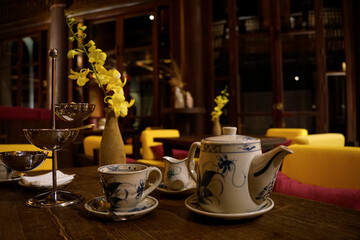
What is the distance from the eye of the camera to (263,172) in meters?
0.59

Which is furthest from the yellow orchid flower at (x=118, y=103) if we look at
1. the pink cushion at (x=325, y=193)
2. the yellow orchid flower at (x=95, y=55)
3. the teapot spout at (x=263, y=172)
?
the pink cushion at (x=325, y=193)

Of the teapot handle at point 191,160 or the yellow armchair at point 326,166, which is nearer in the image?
the teapot handle at point 191,160

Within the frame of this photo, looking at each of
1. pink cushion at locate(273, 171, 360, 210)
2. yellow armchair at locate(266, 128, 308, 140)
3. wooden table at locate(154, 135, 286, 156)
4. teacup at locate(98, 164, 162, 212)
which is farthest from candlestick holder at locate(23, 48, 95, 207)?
yellow armchair at locate(266, 128, 308, 140)

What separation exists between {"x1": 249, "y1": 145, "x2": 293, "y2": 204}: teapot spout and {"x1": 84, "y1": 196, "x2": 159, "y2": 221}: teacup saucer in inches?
8.9

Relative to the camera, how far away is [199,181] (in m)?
0.64

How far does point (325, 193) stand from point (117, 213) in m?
0.84

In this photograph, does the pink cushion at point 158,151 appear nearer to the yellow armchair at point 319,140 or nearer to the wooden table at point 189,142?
the wooden table at point 189,142

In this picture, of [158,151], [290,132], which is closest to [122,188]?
[158,151]

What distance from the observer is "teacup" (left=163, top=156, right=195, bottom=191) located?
0.83 m

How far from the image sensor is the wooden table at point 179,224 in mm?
538

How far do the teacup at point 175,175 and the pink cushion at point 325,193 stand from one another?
57 centimetres

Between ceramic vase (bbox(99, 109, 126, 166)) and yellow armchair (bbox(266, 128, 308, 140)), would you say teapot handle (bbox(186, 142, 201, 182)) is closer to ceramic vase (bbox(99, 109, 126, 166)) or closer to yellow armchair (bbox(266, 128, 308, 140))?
ceramic vase (bbox(99, 109, 126, 166))

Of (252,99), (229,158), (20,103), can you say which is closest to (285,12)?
(252,99)

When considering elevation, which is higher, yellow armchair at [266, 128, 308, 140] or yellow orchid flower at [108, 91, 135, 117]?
yellow orchid flower at [108, 91, 135, 117]
